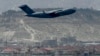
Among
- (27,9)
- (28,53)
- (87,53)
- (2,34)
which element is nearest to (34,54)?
(28,53)

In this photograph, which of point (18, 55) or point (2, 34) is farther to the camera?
point (2, 34)

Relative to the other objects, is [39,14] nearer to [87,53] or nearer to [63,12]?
[63,12]

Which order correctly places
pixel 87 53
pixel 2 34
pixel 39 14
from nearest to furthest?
1. pixel 39 14
2. pixel 87 53
3. pixel 2 34

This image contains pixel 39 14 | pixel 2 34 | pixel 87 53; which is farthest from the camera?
pixel 2 34

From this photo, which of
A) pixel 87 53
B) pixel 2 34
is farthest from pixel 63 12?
pixel 2 34

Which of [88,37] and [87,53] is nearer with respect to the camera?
[87,53]

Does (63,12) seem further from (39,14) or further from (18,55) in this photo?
(18,55)

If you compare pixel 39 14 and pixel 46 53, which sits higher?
pixel 39 14

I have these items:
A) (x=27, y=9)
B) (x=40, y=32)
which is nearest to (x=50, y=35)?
(x=40, y=32)

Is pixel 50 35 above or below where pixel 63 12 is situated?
below
